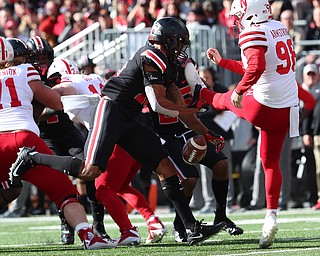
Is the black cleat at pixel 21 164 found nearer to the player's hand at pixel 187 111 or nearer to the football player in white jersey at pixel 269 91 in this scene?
the player's hand at pixel 187 111

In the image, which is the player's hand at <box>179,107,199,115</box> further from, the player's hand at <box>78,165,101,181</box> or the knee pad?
the knee pad

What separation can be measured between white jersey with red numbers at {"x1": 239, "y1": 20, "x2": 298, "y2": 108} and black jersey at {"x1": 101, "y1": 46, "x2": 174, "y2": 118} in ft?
2.36

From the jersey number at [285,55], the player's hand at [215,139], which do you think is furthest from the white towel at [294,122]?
the player's hand at [215,139]

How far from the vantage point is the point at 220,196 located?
26.9 feet

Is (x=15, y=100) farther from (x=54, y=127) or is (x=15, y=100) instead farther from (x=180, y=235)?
(x=180, y=235)

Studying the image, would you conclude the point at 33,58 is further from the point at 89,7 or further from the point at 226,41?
the point at 89,7

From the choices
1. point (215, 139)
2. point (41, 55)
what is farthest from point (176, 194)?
point (41, 55)

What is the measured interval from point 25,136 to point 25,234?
108 inches

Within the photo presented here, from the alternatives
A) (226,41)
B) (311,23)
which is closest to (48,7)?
(226,41)

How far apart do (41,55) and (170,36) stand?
6.08ft

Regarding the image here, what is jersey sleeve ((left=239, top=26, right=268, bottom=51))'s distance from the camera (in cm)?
697

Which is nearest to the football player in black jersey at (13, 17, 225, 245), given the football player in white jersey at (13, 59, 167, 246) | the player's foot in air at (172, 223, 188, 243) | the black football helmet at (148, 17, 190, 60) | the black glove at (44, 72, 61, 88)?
the black football helmet at (148, 17, 190, 60)

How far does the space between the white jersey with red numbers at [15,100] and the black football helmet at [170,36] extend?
1054 mm

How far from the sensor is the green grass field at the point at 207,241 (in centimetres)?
675
